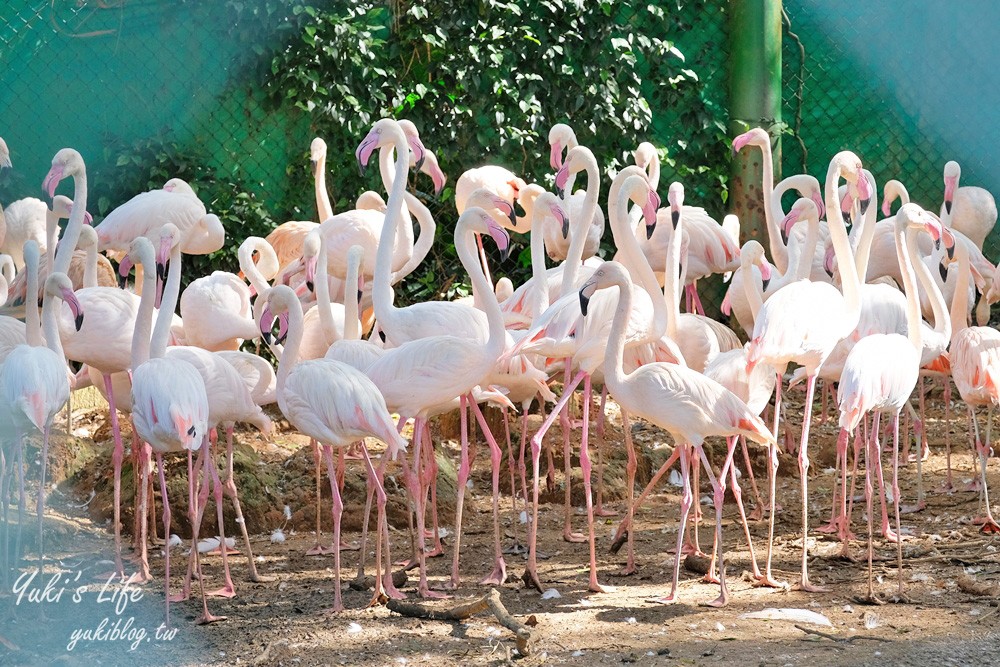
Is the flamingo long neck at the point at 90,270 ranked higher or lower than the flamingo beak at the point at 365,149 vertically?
lower

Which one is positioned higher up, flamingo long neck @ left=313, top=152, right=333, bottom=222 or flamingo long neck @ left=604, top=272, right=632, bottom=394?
flamingo long neck @ left=313, top=152, right=333, bottom=222

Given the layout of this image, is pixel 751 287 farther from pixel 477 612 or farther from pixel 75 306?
pixel 75 306

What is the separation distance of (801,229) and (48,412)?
406cm

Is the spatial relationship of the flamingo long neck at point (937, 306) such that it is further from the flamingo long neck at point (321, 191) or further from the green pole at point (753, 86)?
the flamingo long neck at point (321, 191)

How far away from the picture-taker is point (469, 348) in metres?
4.08

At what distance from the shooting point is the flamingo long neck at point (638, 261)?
4461 mm

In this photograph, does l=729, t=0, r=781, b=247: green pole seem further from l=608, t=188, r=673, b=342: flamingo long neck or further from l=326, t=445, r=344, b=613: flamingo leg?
l=326, t=445, r=344, b=613: flamingo leg

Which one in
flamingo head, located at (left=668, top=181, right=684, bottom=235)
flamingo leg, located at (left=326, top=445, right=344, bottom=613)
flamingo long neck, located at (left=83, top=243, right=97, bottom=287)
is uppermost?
flamingo head, located at (left=668, top=181, right=684, bottom=235)

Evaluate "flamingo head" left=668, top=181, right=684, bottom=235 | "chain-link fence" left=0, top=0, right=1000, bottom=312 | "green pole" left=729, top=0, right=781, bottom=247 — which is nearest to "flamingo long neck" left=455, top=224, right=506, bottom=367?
"flamingo head" left=668, top=181, right=684, bottom=235

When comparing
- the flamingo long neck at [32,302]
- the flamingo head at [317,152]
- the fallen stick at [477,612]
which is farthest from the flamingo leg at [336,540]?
the flamingo head at [317,152]

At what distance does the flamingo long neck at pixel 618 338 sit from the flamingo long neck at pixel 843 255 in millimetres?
918

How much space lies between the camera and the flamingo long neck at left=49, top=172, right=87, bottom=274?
4.79m

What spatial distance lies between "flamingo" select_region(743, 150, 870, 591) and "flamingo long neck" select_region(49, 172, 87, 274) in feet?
8.81

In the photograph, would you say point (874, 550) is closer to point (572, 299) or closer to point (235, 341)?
point (572, 299)
